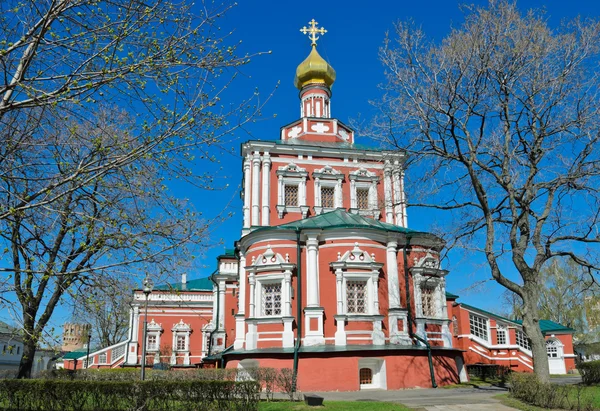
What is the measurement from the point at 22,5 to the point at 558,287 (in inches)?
1529

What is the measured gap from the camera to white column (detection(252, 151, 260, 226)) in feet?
75.8

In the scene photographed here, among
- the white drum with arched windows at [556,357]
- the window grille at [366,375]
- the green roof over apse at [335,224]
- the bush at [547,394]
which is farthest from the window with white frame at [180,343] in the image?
the bush at [547,394]

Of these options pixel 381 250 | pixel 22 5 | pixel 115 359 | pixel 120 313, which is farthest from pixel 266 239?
pixel 115 359

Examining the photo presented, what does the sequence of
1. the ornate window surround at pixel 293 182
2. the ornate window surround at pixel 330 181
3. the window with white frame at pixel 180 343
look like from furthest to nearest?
the window with white frame at pixel 180 343
the ornate window surround at pixel 330 181
the ornate window surround at pixel 293 182

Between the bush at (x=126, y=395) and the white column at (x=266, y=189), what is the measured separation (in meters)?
12.4

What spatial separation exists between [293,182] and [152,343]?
1393 cm

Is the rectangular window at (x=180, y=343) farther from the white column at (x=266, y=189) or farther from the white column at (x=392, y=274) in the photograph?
the white column at (x=392, y=274)

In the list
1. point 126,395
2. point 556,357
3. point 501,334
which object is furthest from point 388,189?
point 126,395

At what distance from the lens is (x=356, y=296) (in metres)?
18.8

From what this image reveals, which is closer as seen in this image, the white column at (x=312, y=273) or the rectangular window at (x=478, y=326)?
the white column at (x=312, y=273)

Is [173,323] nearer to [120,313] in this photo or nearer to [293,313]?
[293,313]

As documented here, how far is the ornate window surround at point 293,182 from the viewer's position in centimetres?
2370

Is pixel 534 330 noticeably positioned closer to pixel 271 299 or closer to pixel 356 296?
pixel 356 296

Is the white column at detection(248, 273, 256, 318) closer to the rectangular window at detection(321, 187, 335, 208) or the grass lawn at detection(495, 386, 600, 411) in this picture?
the rectangular window at detection(321, 187, 335, 208)
